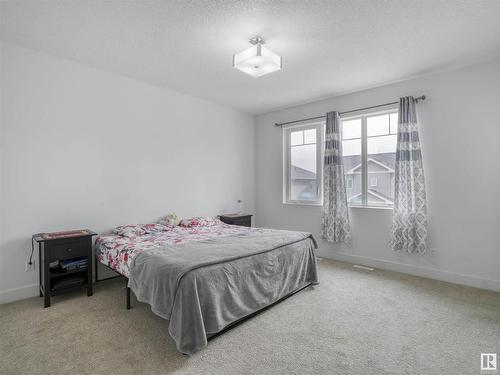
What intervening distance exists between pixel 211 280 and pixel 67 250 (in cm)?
172

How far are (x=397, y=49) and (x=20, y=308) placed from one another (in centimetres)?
466

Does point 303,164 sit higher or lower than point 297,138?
lower

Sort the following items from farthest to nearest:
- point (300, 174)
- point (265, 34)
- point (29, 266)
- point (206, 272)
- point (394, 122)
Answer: point (300, 174)
point (394, 122)
point (29, 266)
point (265, 34)
point (206, 272)

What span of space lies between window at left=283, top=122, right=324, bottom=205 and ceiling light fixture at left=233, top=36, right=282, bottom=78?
2.12m

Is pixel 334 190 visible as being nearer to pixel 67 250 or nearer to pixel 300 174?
pixel 300 174

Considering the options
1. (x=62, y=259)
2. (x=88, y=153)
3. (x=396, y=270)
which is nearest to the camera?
(x=62, y=259)

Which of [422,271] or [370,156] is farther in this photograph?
[370,156]

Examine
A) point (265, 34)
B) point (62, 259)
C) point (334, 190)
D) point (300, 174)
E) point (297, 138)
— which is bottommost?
point (62, 259)

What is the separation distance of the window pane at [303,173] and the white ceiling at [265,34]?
1.44m

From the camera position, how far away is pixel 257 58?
8.62 ft

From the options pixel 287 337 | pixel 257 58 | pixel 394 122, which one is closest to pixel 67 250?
pixel 287 337

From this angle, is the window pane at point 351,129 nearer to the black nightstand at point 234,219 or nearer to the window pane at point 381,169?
the window pane at point 381,169

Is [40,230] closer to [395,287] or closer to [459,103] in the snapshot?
[395,287]

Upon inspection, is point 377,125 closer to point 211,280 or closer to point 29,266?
point 211,280
